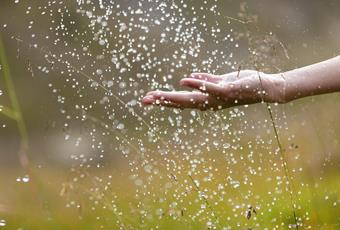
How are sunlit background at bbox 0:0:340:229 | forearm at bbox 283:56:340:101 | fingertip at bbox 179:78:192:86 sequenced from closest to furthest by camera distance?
fingertip at bbox 179:78:192:86
forearm at bbox 283:56:340:101
sunlit background at bbox 0:0:340:229

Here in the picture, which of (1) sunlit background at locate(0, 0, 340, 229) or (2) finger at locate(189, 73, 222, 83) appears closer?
(2) finger at locate(189, 73, 222, 83)

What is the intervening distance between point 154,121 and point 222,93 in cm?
217

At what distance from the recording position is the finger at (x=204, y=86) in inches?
74.3

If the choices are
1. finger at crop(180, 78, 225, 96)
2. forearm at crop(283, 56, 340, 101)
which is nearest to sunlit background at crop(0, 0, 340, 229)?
forearm at crop(283, 56, 340, 101)

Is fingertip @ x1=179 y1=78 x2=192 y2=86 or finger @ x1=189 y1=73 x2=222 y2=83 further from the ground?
finger @ x1=189 y1=73 x2=222 y2=83

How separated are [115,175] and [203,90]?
193cm

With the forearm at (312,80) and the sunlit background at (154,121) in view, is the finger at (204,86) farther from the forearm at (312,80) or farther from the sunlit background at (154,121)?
the sunlit background at (154,121)

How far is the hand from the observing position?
1.91m

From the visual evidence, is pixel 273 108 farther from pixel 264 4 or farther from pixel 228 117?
pixel 264 4

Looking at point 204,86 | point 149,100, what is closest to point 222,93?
point 204,86

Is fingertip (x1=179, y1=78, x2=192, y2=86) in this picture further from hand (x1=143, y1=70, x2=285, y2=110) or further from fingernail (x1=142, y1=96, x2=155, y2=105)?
fingernail (x1=142, y1=96, x2=155, y2=105)

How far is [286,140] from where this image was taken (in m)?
3.88

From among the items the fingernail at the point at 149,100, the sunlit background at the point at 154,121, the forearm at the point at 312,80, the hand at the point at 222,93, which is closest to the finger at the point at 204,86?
the hand at the point at 222,93

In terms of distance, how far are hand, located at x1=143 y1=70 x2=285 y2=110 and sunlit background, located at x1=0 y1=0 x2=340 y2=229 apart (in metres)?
0.55
